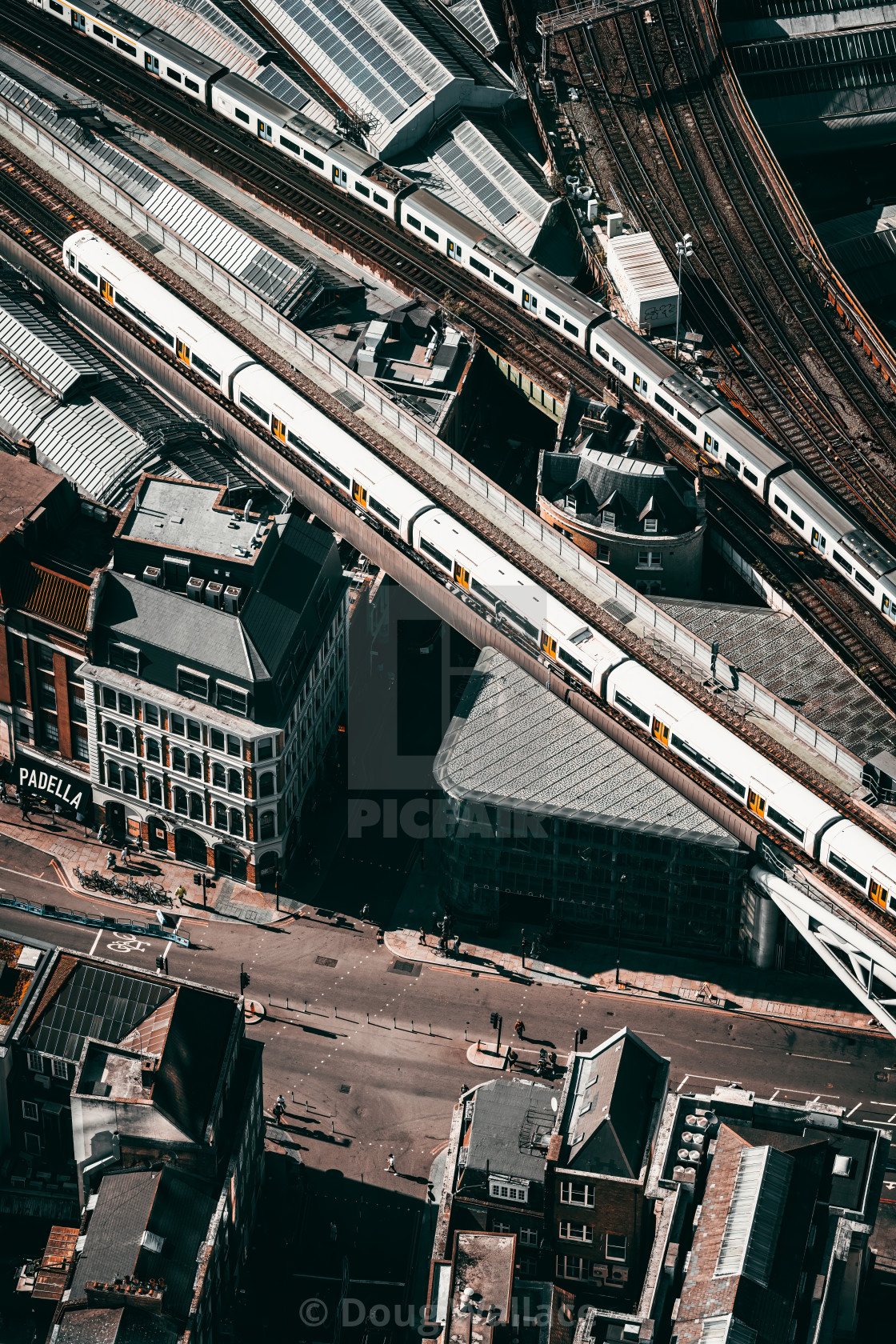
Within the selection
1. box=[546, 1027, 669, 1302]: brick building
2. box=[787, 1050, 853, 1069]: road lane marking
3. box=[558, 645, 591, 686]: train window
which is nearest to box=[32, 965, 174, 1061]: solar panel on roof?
box=[546, 1027, 669, 1302]: brick building

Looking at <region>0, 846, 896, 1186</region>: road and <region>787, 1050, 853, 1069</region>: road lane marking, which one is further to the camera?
<region>787, 1050, 853, 1069</region>: road lane marking

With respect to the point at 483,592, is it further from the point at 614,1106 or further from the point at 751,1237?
the point at 751,1237

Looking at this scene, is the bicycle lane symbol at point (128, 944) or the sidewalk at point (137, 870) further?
the sidewalk at point (137, 870)

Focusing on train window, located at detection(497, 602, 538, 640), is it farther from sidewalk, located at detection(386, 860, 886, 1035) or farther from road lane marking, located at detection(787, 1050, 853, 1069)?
road lane marking, located at detection(787, 1050, 853, 1069)

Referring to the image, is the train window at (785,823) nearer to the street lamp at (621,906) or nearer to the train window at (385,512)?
the street lamp at (621,906)

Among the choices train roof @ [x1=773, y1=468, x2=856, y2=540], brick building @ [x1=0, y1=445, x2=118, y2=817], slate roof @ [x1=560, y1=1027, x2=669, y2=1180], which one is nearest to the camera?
slate roof @ [x1=560, y1=1027, x2=669, y2=1180]

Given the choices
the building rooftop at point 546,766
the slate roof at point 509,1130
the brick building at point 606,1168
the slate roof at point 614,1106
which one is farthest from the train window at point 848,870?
the slate roof at point 509,1130

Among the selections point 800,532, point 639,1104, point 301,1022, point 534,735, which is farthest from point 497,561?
point 639,1104

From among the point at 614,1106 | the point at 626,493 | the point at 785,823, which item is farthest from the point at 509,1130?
the point at 626,493
